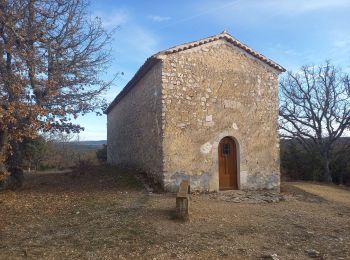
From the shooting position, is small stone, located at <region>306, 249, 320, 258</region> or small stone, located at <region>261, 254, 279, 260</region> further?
small stone, located at <region>306, 249, 320, 258</region>

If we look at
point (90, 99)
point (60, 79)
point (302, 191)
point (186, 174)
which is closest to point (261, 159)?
point (302, 191)

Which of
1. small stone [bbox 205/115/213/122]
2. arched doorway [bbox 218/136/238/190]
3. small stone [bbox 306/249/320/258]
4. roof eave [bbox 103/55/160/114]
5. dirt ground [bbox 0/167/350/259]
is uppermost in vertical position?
roof eave [bbox 103/55/160/114]

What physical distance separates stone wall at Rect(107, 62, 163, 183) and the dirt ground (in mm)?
1884

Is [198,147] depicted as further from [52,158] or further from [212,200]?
[52,158]

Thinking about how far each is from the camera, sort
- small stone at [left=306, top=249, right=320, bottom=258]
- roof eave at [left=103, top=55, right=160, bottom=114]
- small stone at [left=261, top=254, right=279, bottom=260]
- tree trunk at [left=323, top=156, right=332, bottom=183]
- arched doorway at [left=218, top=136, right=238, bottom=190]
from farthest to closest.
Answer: tree trunk at [left=323, top=156, right=332, bottom=183] → arched doorway at [left=218, top=136, right=238, bottom=190] → roof eave at [left=103, top=55, right=160, bottom=114] → small stone at [left=306, top=249, right=320, bottom=258] → small stone at [left=261, top=254, right=279, bottom=260]

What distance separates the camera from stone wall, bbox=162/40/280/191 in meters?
12.8

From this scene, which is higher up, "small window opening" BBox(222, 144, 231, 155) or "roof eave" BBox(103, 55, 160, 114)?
"roof eave" BBox(103, 55, 160, 114)

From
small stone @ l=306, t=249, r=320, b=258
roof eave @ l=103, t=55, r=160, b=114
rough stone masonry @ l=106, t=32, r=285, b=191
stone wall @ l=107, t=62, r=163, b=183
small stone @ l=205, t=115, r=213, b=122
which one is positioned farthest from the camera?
small stone @ l=205, t=115, r=213, b=122

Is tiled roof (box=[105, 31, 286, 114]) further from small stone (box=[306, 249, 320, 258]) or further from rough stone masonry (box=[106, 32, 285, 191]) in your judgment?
small stone (box=[306, 249, 320, 258])

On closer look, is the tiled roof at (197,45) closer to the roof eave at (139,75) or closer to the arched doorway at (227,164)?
the roof eave at (139,75)

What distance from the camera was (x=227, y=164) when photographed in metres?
14.0

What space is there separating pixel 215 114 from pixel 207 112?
344mm

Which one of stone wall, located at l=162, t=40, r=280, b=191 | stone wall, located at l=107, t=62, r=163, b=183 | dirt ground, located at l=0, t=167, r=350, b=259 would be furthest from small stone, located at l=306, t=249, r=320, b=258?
stone wall, located at l=107, t=62, r=163, b=183

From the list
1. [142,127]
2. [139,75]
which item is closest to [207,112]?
[142,127]
